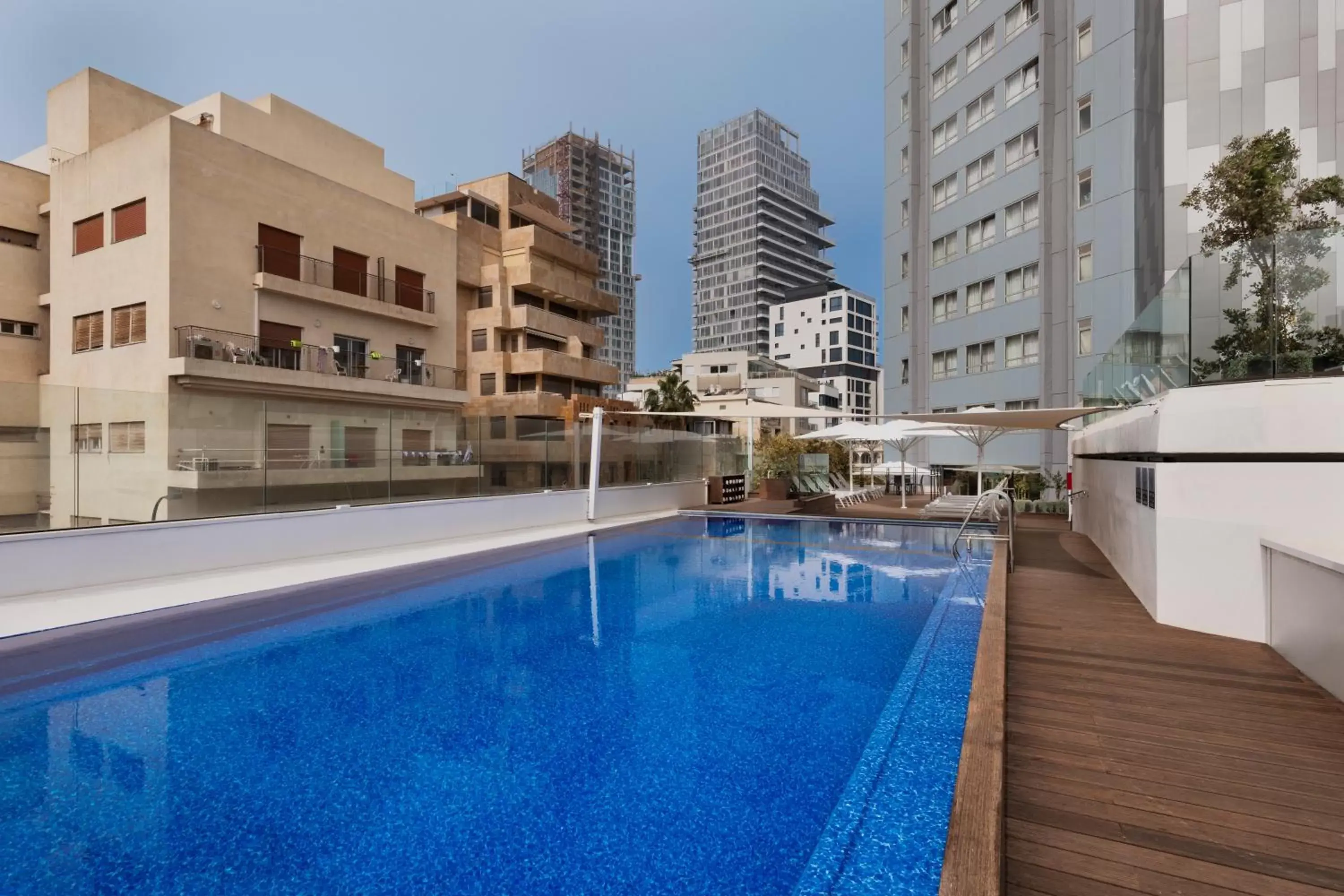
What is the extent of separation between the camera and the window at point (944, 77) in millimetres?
27531

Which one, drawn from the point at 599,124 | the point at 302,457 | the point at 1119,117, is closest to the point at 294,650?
the point at 302,457

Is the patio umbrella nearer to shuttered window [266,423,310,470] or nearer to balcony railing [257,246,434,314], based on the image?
shuttered window [266,423,310,470]

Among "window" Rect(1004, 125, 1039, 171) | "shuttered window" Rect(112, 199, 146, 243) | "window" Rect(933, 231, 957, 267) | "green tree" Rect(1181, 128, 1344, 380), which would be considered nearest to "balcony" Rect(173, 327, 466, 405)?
"shuttered window" Rect(112, 199, 146, 243)

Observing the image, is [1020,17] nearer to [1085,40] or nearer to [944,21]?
[1085,40]

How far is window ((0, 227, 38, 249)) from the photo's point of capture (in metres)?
20.0

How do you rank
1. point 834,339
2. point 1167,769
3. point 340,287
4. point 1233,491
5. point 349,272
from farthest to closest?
point 834,339 < point 349,272 < point 340,287 < point 1233,491 < point 1167,769

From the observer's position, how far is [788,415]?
16328 millimetres

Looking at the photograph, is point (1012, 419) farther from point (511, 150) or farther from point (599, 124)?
point (599, 124)

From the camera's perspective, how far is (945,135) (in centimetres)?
2812

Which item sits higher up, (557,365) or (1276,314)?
(557,365)

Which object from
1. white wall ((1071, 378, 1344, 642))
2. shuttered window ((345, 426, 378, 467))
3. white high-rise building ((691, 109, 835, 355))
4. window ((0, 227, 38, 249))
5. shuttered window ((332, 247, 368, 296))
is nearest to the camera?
white wall ((1071, 378, 1344, 642))

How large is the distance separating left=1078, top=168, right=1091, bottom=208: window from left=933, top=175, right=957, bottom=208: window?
577cm

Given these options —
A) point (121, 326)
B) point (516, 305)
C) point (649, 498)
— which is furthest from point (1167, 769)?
point (516, 305)

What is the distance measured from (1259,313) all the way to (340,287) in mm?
24031
